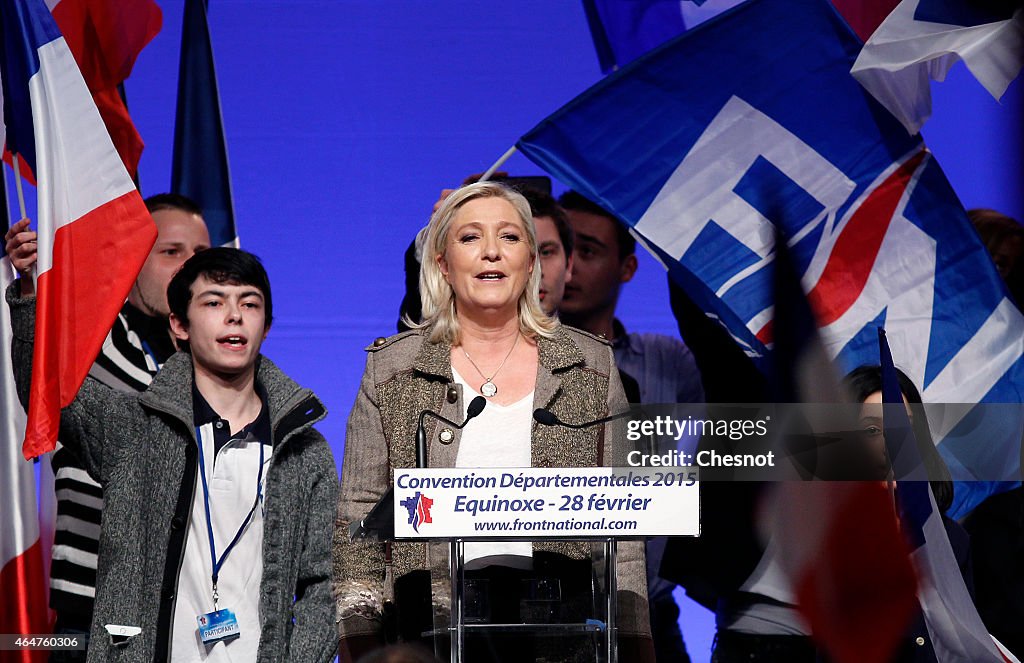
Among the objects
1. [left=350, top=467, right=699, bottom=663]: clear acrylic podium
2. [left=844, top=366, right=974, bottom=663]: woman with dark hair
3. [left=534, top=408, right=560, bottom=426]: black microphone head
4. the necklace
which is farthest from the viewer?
[left=844, top=366, right=974, bottom=663]: woman with dark hair

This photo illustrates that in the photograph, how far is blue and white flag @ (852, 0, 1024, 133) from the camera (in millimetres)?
3812

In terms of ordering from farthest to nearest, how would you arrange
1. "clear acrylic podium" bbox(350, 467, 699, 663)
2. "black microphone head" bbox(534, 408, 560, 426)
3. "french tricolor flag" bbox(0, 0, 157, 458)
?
"french tricolor flag" bbox(0, 0, 157, 458) < "black microphone head" bbox(534, 408, 560, 426) < "clear acrylic podium" bbox(350, 467, 699, 663)

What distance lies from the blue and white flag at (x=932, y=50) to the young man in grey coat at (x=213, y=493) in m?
1.95

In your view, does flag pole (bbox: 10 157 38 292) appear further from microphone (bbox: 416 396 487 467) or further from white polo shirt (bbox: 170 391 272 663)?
microphone (bbox: 416 396 487 467)

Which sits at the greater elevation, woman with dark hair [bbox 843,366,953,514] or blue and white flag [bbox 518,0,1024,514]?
blue and white flag [bbox 518,0,1024,514]

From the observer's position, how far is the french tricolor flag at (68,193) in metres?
3.39

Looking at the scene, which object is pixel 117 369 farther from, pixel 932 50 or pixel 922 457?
pixel 932 50

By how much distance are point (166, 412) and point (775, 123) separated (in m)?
2.01

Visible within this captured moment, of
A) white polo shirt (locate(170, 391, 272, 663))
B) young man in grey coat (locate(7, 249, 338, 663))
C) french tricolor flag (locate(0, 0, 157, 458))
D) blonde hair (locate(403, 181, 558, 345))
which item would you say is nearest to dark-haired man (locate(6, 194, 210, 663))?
french tricolor flag (locate(0, 0, 157, 458))

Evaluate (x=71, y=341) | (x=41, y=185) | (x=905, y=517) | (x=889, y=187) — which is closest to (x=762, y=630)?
(x=905, y=517)

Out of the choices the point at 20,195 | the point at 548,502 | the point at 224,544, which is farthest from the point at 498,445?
the point at 20,195

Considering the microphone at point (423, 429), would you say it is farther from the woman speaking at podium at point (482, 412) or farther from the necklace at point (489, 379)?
the necklace at point (489, 379)

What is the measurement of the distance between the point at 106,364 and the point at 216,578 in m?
0.96

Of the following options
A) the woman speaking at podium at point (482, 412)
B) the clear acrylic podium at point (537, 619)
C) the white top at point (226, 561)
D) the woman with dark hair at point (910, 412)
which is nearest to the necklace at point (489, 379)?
the woman speaking at podium at point (482, 412)
